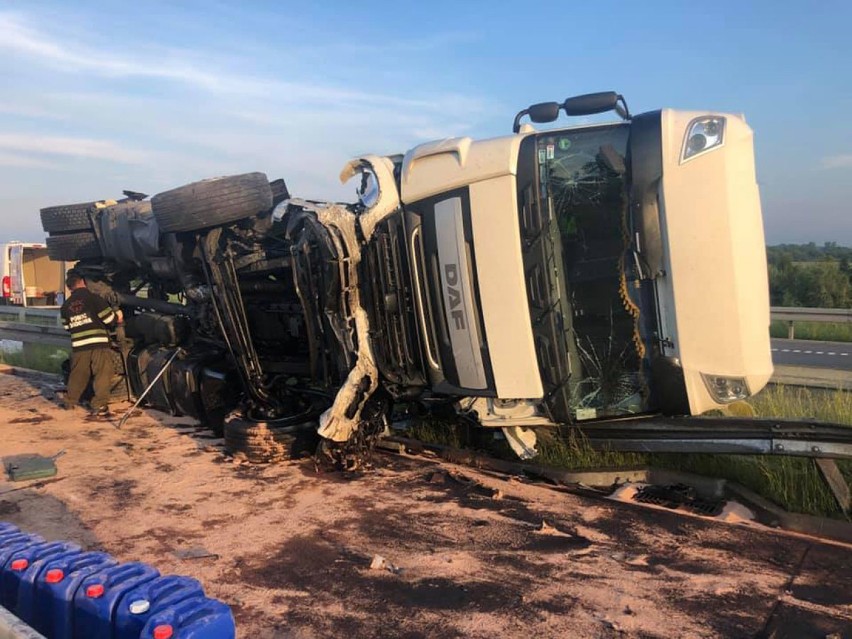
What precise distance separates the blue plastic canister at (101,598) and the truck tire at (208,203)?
413 cm

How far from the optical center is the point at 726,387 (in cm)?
369

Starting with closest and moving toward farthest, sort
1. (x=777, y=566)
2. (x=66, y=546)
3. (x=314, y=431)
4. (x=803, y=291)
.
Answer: (x=66, y=546) < (x=777, y=566) < (x=314, y=431) < (x=803, y=291)

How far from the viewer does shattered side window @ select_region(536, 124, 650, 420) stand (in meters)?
3.90

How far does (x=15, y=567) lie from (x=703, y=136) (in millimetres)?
3535

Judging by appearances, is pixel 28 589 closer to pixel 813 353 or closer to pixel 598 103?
pixel 598 103

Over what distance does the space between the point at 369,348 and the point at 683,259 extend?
2.16m

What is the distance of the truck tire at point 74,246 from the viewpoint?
823 centimetres

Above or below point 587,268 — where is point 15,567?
below

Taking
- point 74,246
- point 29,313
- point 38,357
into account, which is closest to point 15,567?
point 74,246

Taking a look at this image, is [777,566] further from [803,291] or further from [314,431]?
[803,291]

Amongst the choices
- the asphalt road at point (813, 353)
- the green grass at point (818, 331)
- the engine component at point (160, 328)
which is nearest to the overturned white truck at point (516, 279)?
the engine component at point (160, 328)

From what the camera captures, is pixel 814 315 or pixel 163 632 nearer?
pixel 163 632

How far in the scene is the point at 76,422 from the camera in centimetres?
693

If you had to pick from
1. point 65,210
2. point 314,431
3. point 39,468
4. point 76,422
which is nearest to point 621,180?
point 314,431
